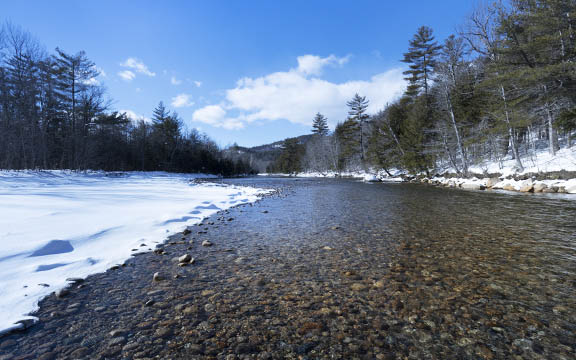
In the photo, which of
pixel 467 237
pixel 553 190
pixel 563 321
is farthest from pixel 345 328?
pixel 553 190

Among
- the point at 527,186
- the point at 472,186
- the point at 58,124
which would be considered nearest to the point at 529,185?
the point at 527,186

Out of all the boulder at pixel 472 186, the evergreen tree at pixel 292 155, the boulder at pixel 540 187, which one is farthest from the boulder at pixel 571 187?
the evergreen tree at pixel 292 155

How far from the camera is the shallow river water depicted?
5.76ft

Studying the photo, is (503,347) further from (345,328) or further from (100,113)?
(100,113)

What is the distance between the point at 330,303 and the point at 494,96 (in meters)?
21.6

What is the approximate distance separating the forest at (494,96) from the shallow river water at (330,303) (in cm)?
1304

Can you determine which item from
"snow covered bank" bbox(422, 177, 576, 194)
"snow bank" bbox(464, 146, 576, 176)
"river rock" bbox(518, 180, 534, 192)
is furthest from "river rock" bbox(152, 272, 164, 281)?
"snow bank" bbox(464, 146, 576, 176)

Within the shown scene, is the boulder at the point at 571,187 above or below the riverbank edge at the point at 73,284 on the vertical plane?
above

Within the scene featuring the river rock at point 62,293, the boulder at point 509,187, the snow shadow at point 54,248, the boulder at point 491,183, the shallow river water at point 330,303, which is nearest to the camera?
the shallow river water at point 330,303

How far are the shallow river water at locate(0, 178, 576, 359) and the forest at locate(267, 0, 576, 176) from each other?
13.0 m

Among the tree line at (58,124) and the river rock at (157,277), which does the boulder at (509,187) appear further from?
the tree line at (58,124)

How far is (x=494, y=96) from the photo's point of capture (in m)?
16.6

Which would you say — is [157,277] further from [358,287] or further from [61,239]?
[358,287]

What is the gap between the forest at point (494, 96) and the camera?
11.6 m
